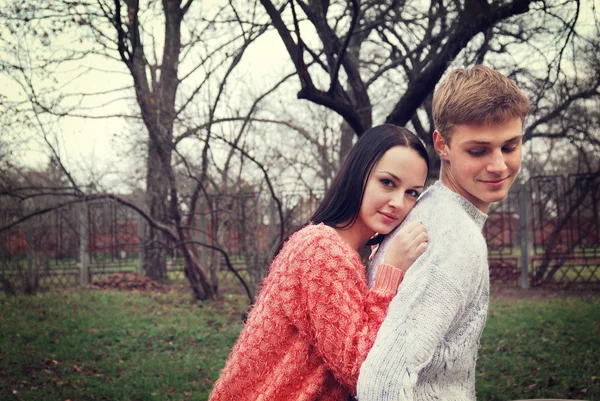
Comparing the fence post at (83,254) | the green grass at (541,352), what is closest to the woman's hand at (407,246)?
the green grass at (541,352)

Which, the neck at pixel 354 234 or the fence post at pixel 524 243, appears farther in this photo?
the fence post at pixel 524 243

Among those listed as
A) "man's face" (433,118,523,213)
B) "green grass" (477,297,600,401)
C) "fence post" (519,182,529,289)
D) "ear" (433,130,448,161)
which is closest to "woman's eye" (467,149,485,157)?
"man's face" (433,118,523,213)

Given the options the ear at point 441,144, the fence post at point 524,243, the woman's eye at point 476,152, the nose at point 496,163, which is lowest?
the fence post at point 524,243

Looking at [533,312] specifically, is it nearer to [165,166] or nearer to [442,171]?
[165,166]

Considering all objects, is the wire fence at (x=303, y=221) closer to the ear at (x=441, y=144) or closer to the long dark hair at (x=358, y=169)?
the long dark hair at (x=358, y=169)

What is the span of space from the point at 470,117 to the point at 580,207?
1236 cm

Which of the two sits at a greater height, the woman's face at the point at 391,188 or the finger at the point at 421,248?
the woman's face at the point at 391,188

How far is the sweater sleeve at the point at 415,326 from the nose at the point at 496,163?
32cm

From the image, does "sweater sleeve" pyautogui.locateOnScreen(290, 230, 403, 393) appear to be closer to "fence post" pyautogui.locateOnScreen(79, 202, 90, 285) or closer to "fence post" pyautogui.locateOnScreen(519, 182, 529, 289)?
"fence post" pyautogui.locateOnScreen(519, 182, 529, 289)

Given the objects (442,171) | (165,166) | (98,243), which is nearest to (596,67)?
(165,166)

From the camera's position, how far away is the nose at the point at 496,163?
1.82 meters

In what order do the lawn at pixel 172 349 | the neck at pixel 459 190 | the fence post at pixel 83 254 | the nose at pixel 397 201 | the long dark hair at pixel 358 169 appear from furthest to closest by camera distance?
the fence post at pixel 83 254 → the lawn at pixel 172 349 → the long dark hair at pixel 358 169 → the nose at pixel 397 201 → the neck at pixel 459 190

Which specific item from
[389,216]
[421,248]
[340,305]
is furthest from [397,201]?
[340,305]

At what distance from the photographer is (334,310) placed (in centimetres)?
191
